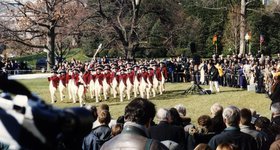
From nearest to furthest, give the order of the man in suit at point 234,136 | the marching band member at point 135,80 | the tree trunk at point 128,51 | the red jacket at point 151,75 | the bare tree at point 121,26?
the man in suit at point 234,136, the marching band member at point 135,80, the red jacket at point 151,75, the bare tree at point 121,26, the tree trunk at point 128,51

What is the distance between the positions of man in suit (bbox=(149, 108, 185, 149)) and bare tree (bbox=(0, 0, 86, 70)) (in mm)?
31464

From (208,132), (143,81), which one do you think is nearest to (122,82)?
(143,81)

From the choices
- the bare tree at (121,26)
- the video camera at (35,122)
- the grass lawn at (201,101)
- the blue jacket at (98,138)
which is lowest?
the grass lawn at (201,101)

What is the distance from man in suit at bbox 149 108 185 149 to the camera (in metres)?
6.44

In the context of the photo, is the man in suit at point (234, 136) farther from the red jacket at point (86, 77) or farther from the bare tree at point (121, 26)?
the bare tree at point (121, 26)

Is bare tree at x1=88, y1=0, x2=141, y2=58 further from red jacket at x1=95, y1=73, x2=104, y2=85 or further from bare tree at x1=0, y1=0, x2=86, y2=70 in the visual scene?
red jacket at x1=95, y1=73, x2=104, y2=85

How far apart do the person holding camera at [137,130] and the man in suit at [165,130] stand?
→ 2.24 meters

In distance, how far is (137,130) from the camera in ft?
13.2

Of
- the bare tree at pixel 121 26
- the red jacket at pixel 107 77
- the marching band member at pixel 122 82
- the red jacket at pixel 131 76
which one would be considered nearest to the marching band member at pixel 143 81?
the red jacket at pixel 131 76

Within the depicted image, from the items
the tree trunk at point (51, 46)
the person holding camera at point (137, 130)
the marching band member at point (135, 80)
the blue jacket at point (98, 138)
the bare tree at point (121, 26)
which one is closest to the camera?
the person holding camera at point (137, 130)

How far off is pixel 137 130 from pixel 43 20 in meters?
35.6

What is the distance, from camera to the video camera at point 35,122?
3.64 ft


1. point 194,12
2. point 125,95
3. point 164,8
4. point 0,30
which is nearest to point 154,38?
point 164,8

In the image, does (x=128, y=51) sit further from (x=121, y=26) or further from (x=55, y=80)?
(x=55, y=80)
